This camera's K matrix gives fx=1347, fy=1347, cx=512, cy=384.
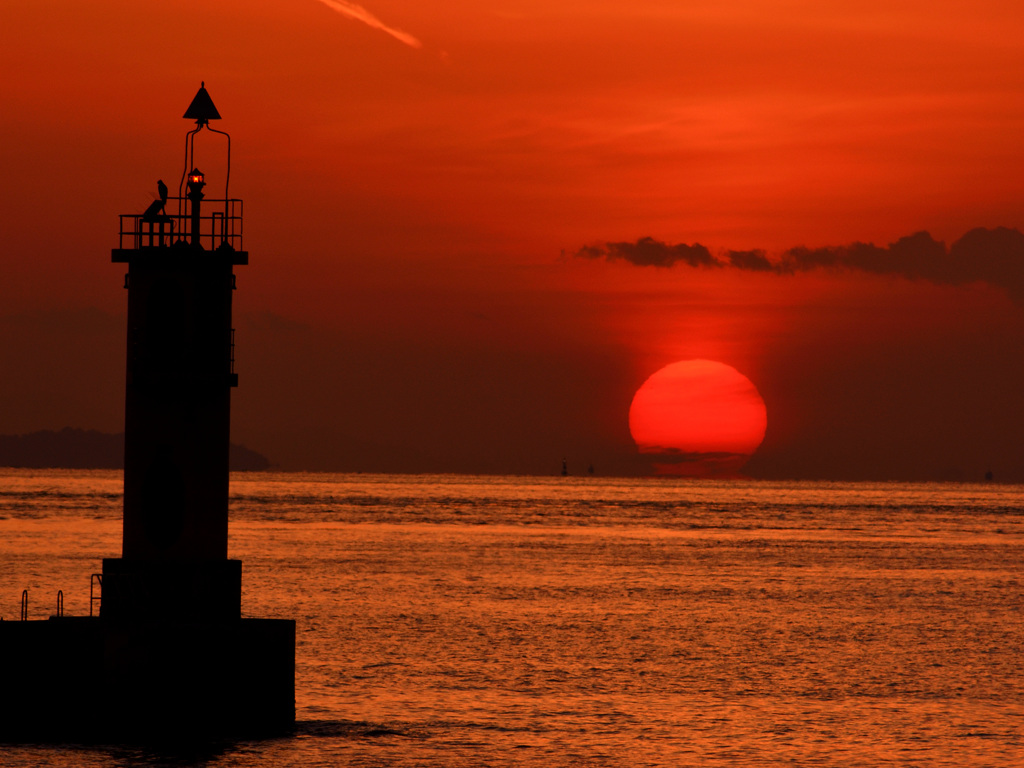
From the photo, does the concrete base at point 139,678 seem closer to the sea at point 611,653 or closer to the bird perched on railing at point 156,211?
the sea at point 611,653

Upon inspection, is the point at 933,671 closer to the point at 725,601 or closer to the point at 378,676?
the point at 378,676

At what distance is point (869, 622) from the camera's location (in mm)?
58906

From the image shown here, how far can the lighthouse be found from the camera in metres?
27.5

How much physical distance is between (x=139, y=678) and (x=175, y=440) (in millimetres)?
5058

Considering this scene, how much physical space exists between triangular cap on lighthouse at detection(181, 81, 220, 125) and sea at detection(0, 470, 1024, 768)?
12714mm

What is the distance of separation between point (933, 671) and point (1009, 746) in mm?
12696

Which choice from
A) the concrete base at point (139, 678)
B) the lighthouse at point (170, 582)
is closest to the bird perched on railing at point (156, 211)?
the lighthouse at point (170, 582)

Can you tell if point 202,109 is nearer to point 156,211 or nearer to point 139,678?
point 156,211

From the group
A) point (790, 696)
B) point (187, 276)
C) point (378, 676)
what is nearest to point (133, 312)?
point (187, 276)

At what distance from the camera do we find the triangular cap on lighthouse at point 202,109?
31.0m

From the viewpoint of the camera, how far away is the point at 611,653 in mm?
46281

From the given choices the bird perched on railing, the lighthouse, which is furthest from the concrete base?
the bird perched on railing

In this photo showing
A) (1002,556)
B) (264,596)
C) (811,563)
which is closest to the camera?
(264,596)

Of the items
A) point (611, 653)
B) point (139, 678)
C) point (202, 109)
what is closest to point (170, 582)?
point (139, 678)
